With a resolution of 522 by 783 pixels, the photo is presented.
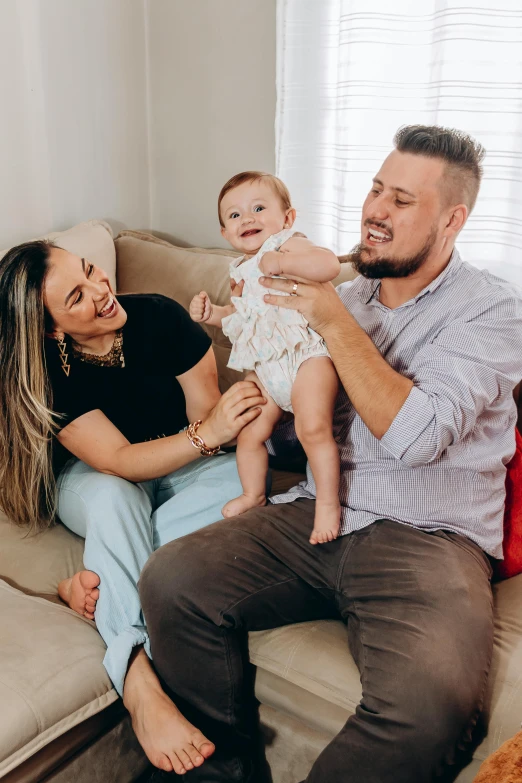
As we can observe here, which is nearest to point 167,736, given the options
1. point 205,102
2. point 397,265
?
point 397,265

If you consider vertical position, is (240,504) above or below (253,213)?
below

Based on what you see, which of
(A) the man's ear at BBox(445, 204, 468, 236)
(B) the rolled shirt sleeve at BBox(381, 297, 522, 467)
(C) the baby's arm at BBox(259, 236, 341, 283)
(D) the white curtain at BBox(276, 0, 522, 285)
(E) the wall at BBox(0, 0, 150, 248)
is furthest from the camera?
(E) the wall at BBox(0, 0, 150, 248)

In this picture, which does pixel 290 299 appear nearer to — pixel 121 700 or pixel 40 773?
pixel 121 700

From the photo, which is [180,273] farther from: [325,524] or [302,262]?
[325,524]

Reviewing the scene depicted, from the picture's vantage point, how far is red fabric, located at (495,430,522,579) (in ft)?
4.77

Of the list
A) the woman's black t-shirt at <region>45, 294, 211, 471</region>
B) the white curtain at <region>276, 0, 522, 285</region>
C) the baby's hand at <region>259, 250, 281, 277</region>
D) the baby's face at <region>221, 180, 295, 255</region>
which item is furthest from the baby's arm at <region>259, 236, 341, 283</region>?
the white curtain at <region>276, 0, 522, 285</region>

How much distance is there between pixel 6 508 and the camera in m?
1.63

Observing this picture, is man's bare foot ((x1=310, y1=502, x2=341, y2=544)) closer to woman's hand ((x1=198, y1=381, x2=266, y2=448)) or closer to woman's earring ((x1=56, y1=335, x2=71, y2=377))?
woman's hand ((x1=198, y1=381, x2=266, y2=448))

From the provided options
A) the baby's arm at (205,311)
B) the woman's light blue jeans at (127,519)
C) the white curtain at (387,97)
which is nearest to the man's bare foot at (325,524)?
the woman's light blue jeans at (127,519)

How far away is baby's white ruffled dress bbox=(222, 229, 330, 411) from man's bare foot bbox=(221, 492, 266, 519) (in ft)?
0.73

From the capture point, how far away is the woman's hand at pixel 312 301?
1.39m

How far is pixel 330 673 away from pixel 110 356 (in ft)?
2.88

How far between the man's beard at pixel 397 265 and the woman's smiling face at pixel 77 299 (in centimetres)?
59

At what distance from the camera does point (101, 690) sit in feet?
4.25
